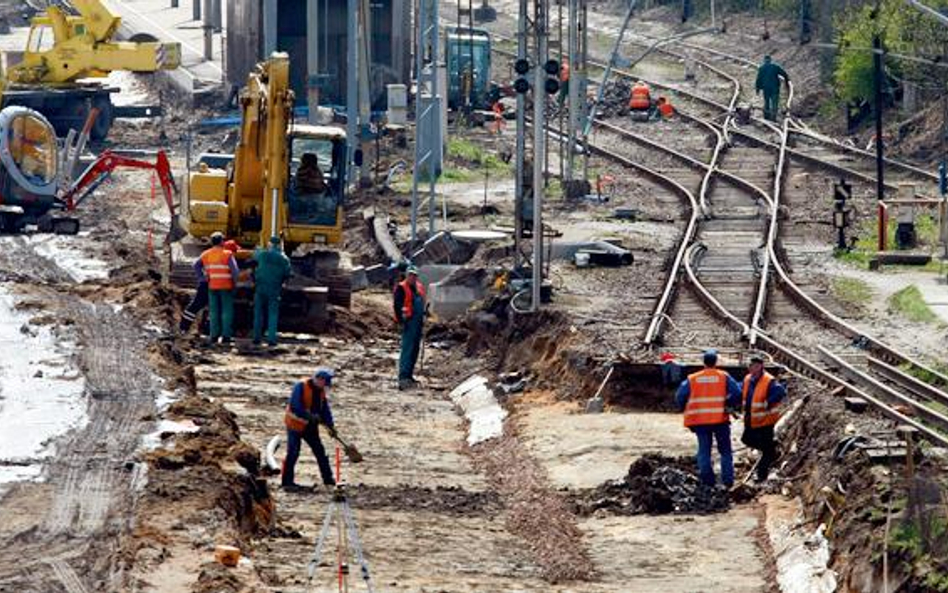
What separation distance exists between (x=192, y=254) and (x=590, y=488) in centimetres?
1362

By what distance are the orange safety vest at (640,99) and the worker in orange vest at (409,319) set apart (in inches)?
1173

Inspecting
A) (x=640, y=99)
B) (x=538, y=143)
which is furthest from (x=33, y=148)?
(x=640, y=99)

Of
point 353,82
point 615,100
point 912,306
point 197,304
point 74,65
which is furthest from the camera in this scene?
point 615,100

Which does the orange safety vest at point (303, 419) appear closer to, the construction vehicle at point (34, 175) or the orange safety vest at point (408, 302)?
the orange safety vest at point (408, 302)

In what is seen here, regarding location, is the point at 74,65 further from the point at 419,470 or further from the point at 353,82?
the point at 419,470

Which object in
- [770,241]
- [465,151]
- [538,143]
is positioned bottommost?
[465,151]

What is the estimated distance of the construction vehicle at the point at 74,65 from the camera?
61.4 meters

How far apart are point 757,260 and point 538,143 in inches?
248

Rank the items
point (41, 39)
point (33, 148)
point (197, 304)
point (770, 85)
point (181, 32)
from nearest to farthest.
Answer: point (197, 304) < point (33, 148) < point (770, 85) < point (41, 39) < point (181, 32)

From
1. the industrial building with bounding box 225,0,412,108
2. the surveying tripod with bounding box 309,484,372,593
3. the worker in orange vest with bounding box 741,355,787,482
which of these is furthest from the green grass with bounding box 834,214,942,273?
the industrial building with bounding box 225,0,412,108

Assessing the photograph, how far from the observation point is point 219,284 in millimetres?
34312

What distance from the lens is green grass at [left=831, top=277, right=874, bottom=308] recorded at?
117 ft

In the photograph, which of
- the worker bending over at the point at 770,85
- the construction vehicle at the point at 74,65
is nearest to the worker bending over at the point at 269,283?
the worker bending over at the point at 770,85

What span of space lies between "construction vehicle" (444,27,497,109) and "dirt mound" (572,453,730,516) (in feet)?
125
